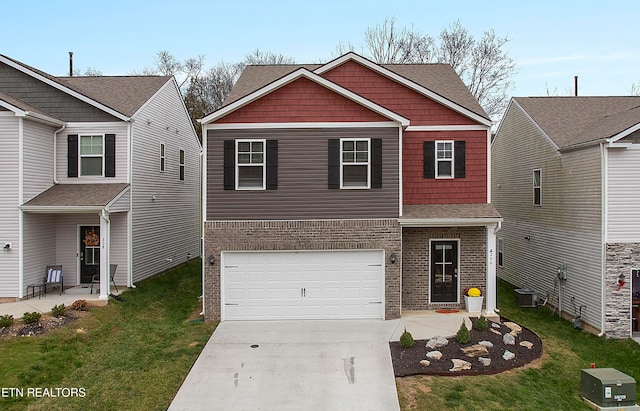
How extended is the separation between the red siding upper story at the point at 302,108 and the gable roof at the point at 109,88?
5332 mm

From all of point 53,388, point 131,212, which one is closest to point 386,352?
point 53,388

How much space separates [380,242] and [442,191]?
2.83 metres

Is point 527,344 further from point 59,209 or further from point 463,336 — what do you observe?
point 59,209

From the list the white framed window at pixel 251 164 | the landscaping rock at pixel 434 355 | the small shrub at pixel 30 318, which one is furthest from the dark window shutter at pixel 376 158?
the small shrub at pixel 30 318

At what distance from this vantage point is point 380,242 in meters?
13.4

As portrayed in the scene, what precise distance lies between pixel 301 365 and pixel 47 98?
12.7 meters

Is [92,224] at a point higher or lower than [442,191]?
lower

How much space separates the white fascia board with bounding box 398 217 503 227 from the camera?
1334 centimetres

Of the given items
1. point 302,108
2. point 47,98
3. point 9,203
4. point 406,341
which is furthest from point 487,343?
point 47,98

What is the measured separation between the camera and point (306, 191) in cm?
1342

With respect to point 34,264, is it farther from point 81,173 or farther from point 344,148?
point 344,148

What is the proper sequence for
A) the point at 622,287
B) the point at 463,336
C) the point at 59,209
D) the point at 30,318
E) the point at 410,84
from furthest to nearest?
the point at 410,84 < the point at 59,209 < the point at 622,287 < the point at 30,318 < the point at 463,336

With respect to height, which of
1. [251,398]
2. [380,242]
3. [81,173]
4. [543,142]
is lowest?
[251,398]

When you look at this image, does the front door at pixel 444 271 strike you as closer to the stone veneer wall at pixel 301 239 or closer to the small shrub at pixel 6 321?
the stone veneer wall at pixel 301 239
